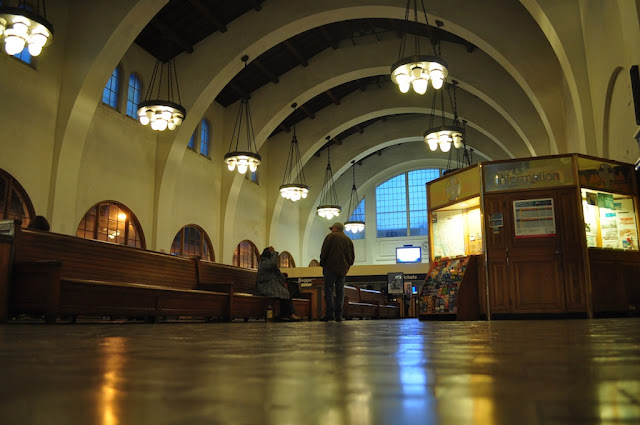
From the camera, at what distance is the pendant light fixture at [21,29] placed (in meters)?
7.18

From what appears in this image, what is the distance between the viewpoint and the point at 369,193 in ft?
82.1

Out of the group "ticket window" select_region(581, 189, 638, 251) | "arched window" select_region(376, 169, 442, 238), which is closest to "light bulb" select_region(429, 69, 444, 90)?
"ticket window" select_region(581, 189, 638, 251)

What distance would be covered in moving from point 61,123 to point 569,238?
32.0 feet

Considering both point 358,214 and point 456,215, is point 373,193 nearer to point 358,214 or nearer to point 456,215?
point 358,214

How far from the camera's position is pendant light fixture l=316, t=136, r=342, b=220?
63.6 ft

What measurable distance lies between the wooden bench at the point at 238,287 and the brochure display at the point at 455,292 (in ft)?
10.3

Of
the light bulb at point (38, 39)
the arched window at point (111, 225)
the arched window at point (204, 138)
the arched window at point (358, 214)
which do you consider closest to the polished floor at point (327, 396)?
the light bulb at point (38, 39)

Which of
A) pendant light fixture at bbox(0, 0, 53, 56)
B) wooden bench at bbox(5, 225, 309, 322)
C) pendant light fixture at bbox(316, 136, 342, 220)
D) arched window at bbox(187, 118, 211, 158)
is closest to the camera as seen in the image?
wooden bench at bbox(5, 225, 309, 322)

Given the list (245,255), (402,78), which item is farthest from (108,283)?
(245,255)

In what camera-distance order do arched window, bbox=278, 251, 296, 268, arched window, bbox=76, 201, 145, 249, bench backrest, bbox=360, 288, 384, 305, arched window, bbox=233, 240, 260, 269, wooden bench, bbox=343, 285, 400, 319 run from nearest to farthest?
1. arched window, bbox=76, 201, 145, 249
2. wooden bench, bbox=343, 285, 400, 319
3. bench backrest, bbox=360, 288, 384, 305
4. arched window, bbox=233, 240, 260, 269
5. arched window, bbox=278, 251, 296, 268

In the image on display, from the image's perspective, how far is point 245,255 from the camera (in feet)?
59.1

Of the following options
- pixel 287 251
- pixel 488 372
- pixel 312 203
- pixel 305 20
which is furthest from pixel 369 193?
pixel 488 372

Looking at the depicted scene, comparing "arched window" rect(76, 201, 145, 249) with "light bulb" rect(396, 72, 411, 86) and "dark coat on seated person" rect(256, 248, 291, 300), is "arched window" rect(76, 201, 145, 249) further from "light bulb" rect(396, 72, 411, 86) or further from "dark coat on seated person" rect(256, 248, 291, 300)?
"light bulb" rect(396, 72, 411, 86)

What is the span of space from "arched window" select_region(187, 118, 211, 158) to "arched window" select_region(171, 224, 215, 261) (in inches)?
95.5
